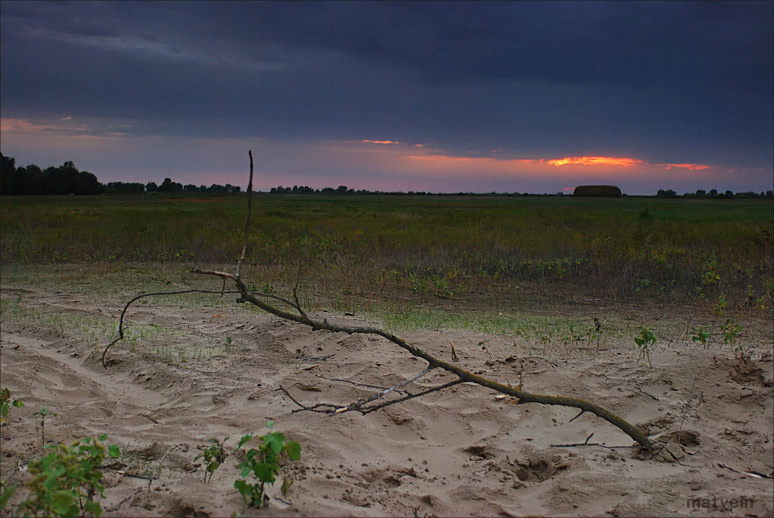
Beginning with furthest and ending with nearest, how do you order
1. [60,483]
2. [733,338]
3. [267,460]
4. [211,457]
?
[733,338], [211,457], [267,460], [60,483]

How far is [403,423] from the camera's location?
13.4ft

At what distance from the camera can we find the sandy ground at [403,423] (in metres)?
3.00

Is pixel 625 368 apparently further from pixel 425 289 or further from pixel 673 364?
pixel 425 289

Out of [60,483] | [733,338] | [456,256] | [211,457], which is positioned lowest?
[211,457]

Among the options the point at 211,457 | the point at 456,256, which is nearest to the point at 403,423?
the point at 211,457

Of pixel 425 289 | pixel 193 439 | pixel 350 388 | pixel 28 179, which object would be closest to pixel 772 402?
pixel 350 388

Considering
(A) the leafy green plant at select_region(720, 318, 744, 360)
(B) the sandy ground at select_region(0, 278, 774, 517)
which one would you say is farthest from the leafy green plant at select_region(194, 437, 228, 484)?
(A) the leafy green plant at select_region(720, 318, 744, 360)

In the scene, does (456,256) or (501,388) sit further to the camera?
(456,256)

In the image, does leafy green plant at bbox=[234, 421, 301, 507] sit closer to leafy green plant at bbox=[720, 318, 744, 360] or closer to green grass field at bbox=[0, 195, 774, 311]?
leafy green plant at bbox=[720, 318, 744, 360]

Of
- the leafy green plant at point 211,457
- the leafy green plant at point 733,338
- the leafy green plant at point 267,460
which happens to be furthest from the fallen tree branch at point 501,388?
the leafy green plant at point 733,338

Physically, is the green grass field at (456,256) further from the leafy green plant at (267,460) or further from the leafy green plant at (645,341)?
the leafy green plant at (267,460)

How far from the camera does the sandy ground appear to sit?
300 cm

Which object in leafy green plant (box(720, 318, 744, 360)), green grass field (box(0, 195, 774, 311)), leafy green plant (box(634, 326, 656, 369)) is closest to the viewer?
leafy green plant (box(634, 326, 656, 369))

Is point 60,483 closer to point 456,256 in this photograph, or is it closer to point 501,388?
point 501,388
